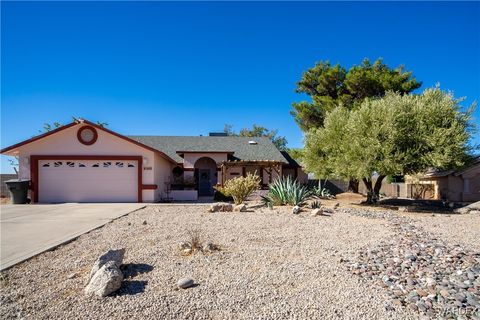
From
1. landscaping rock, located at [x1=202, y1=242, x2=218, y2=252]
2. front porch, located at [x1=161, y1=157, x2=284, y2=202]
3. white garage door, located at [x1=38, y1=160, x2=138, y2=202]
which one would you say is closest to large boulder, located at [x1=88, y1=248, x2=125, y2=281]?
landscaping rock, located at [x1=202, y1=242, x2=218, y2=252]

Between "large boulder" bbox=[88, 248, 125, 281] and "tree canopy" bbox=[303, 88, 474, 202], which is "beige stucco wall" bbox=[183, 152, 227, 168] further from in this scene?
"large boulder" bbox=[88, 248, 125, 281]

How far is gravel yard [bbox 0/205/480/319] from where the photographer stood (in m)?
4.00

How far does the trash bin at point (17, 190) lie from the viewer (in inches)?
677

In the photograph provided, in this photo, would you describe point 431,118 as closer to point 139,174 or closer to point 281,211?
point 281,211

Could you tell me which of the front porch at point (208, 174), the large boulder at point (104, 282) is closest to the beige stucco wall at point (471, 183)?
the front porch at point (208, 174)

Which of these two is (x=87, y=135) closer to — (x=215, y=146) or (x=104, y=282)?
(x=215, y=146)

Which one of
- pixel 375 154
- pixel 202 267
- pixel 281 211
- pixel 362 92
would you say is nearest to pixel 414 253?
pixel 202 267

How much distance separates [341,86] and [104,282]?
82.2ft

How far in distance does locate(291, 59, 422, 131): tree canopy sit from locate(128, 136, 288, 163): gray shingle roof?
12.3 feet

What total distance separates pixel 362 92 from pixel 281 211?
1610 centimetres

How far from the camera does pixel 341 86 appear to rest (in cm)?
2623

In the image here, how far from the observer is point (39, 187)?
18.2 m

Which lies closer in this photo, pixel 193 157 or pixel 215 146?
pixel 193 157

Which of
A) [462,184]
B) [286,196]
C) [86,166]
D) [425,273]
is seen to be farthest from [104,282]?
[462,184]
